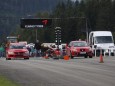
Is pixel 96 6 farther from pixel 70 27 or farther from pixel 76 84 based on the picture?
pixel 76 84

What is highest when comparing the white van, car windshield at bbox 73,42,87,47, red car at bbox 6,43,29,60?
the white van

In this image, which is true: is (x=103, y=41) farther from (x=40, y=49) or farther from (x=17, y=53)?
(x=17, y=53)

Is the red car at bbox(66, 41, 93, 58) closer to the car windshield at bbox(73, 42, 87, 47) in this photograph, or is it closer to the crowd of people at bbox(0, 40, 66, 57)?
the car windshield at bbox(73, 42, 87, 47)

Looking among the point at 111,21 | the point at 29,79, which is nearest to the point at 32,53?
the point at 29,79

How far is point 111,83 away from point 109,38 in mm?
39957

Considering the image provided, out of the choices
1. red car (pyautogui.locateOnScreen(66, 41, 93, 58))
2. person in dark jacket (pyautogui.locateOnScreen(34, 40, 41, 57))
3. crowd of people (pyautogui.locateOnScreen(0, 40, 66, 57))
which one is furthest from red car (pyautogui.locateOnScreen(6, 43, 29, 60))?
person in dark jacket (pyautogui.locateOnScreen(34, 40, 41, 57))

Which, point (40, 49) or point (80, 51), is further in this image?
point (40, 49)

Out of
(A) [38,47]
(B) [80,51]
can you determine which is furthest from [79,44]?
(A) [38,47]

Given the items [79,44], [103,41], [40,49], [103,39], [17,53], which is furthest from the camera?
[40,49]

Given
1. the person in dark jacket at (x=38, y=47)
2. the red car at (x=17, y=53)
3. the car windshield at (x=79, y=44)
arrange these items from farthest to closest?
the person in dark jacket at (x=38, y=47)
the car windshield at (x=79, y=44)
the red car at (x=17, y=53)

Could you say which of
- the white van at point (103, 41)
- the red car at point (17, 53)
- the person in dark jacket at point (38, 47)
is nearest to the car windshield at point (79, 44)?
the red car at point (17, 53)

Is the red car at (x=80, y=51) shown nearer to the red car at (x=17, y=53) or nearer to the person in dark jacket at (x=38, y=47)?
the red car at (x=17, y=53)

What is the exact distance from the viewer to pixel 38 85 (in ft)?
59.7

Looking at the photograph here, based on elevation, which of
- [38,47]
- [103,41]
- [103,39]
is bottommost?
[38,47]
